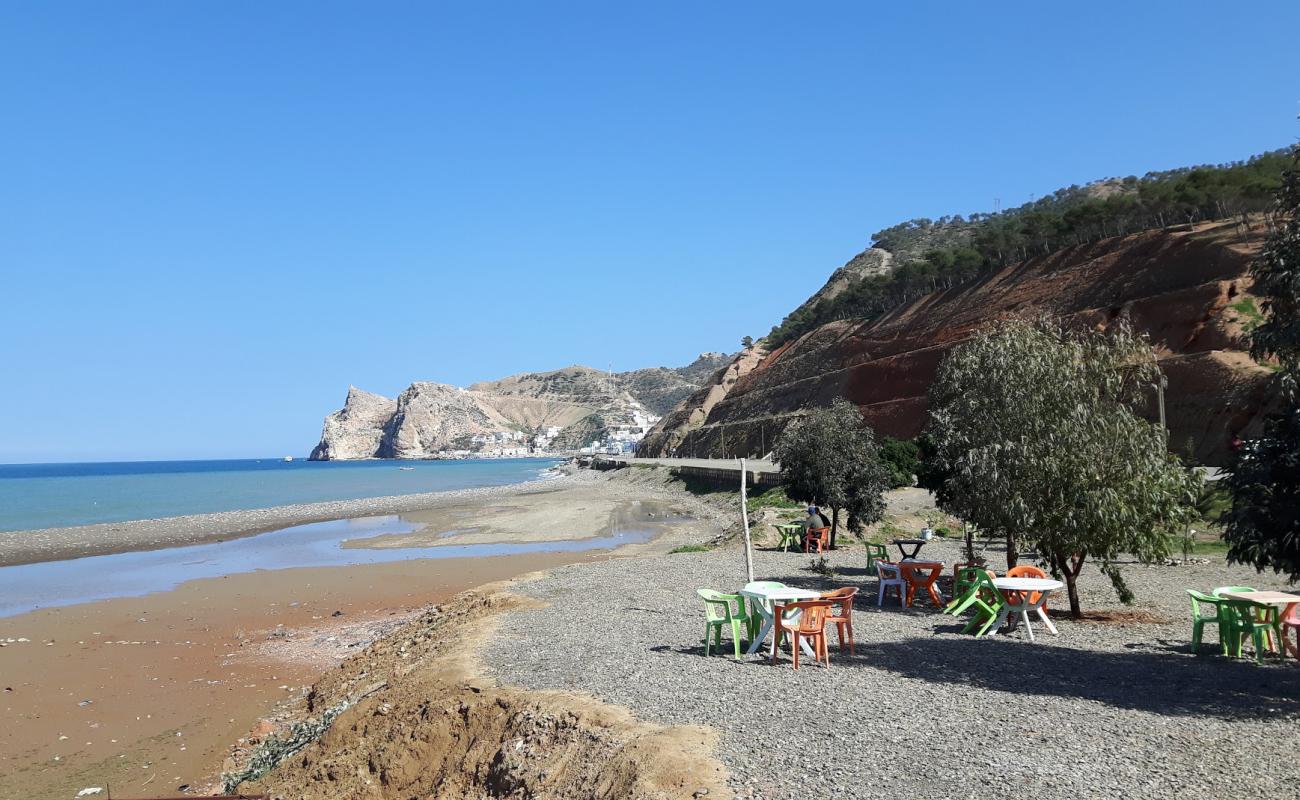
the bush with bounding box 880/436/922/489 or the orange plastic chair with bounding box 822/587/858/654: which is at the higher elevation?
the bush with bounding box 880/436/922/489

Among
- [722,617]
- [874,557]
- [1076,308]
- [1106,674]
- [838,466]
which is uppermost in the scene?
[1076,308]

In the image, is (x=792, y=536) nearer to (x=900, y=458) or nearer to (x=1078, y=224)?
(x=900, y=458)

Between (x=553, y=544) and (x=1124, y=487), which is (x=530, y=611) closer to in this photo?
(x=1124, y=487)

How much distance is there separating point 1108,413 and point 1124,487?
1.19 metres

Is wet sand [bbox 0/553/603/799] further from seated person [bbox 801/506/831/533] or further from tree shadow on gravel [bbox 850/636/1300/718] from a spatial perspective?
tree shadow on gravel [bbox 850/636/1300/718]

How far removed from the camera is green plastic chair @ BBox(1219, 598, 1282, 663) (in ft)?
32.4

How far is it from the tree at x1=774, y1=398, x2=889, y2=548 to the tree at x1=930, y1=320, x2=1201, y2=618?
28.9 feet

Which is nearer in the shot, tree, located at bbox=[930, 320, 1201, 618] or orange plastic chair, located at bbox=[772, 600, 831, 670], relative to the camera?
orange plastic chair, located at bbox=[772, 600, 831, 670]

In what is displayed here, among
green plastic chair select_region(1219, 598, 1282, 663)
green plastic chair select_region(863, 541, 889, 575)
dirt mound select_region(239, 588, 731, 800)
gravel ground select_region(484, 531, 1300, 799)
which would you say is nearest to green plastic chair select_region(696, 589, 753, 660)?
gravel ground select_region(484, 531, 1300, 799)

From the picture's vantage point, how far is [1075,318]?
5369 centimetres

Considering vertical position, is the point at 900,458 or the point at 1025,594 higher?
the point at 900,458

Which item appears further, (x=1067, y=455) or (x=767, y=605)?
(x=1067, y=455)

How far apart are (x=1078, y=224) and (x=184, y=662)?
227 feet

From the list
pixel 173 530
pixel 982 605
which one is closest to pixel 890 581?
pixel 982 605
